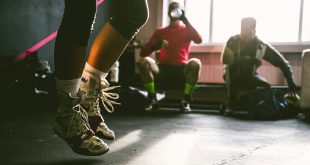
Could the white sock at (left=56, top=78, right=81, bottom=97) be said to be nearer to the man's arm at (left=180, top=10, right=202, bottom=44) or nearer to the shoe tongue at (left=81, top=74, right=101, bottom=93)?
the shoe tongue at (left=81, top=74, right=101, bottom=93)

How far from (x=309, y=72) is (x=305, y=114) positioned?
36 cm

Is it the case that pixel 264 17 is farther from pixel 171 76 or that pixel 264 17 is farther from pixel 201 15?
pixel 171 76

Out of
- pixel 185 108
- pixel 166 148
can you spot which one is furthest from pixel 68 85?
pixel 185 108

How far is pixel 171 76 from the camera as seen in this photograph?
3.97 metres

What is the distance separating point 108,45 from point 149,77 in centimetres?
259

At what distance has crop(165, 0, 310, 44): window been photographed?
481cm

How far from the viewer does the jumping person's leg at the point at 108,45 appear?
1.25 metres

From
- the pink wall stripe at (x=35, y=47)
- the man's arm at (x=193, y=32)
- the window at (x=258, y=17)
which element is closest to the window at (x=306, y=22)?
A: the window at (x=258, y=17)

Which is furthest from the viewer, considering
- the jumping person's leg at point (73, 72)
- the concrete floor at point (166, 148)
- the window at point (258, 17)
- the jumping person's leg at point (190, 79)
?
the window at point (258, 17)

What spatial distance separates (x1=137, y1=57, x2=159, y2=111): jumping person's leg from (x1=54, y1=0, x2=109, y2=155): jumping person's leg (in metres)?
2.55

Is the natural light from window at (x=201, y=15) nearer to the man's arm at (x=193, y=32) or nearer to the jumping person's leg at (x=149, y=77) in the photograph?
the man's arm at (x=193, y=32)

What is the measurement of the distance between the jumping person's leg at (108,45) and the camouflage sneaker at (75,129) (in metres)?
0.11

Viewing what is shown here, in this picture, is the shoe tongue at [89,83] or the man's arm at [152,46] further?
the man's arm at [152,46]

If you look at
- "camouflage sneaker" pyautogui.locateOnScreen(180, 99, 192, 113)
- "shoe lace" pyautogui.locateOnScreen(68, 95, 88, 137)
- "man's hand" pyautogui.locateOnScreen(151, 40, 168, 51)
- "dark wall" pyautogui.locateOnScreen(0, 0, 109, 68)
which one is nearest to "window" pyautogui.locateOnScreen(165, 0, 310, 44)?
"man's hand" pyautogui.locateOnScreen(151, 40, 168, 51)
